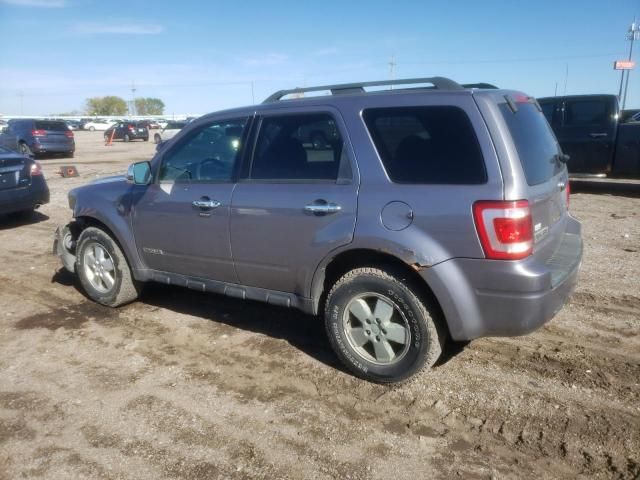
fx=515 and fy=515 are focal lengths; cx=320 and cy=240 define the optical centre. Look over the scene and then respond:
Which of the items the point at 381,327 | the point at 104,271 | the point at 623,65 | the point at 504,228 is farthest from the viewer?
the point at 623,65

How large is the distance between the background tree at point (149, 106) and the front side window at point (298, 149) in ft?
446

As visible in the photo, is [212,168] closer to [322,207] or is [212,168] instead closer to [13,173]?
[322,207]

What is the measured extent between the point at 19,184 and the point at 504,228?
323 inches

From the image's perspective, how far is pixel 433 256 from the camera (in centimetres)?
298

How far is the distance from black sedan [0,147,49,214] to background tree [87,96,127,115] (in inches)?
A: 4904

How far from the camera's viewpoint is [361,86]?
356cm

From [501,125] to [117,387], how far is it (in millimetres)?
2957

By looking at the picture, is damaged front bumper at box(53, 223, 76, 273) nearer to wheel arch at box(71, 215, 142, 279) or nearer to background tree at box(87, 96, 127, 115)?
wheel arch at box(71, 215, 142, 279)

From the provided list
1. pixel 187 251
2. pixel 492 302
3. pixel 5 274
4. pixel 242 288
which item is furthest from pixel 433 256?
pixel 5 274

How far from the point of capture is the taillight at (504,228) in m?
2.79

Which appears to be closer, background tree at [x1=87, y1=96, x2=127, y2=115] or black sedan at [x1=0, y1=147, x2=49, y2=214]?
black sedan at [x1=0, y1=147, x2=49, y2=214]

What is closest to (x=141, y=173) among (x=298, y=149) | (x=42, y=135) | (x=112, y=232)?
(x=112, y=232)

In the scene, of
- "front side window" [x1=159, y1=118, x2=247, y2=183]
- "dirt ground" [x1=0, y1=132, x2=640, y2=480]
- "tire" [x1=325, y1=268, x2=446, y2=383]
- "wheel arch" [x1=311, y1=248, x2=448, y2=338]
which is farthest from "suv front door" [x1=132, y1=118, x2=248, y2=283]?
"tire" [x1=325, y1=268, x2=446, y2=383]

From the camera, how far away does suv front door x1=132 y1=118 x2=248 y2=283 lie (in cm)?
389
